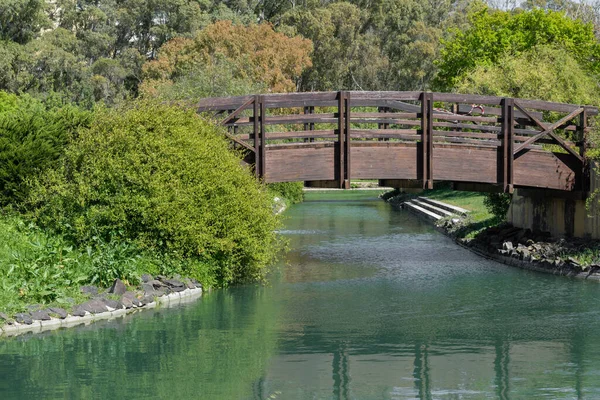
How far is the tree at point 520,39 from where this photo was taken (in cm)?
5378

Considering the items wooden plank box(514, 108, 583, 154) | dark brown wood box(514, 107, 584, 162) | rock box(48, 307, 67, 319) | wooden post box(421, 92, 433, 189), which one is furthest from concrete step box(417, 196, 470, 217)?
rock box(48, 307, 67, 319)

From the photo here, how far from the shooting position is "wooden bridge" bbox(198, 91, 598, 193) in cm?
2614

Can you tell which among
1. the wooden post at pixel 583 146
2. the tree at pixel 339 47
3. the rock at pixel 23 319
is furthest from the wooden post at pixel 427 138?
the tree at pixel 339 47

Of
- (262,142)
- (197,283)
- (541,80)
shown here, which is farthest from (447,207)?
(197,283)

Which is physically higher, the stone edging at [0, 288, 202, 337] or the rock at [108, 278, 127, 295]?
the rock at [108, 278, 127, 295]

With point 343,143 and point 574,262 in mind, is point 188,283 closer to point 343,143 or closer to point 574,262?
point 343,143

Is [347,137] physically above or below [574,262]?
above

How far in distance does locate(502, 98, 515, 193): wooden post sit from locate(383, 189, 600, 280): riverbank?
99.5 inches

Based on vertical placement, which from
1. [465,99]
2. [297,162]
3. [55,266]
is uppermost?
[465,99]

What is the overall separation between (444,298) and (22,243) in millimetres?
9637

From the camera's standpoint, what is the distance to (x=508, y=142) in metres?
27.6

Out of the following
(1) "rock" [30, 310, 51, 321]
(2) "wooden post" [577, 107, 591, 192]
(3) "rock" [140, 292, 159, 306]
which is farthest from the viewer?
(2) "wooden post" [577, 107, 591, 192]

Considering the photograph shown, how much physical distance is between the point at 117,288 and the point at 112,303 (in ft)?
2.17

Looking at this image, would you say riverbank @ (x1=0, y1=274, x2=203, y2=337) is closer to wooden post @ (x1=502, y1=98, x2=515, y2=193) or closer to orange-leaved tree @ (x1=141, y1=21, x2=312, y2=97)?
wooden post @ (x1=502, y1=98, x2=515, y2=193)
